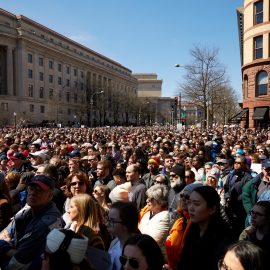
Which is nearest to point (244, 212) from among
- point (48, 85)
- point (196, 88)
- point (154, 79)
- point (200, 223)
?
point (200, 223)

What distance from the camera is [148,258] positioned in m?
2.71

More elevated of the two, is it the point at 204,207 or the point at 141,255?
the point at 204,207

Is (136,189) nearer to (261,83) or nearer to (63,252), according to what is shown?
(63,252)

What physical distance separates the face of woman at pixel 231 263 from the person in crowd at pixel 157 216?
64.4 inches

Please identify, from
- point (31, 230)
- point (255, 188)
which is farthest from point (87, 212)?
point (255, 188)

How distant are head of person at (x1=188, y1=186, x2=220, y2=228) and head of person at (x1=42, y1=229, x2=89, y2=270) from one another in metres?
1.36

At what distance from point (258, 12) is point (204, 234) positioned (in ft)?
112

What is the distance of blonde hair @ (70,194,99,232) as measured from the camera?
3.80 m

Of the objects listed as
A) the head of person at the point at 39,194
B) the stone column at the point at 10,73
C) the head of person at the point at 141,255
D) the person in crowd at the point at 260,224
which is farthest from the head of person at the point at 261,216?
the stone column at the point at 10,73

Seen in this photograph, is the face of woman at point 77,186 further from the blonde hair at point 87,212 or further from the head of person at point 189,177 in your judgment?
the head of person at point 189,177

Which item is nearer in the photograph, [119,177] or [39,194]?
[39,194]

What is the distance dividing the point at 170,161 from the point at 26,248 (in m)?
6.08

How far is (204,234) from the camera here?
342 centimetres

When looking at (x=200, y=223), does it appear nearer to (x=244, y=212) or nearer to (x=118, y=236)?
(x=118, y=236)
